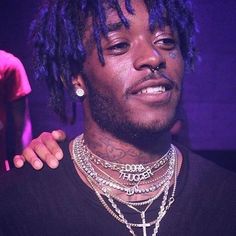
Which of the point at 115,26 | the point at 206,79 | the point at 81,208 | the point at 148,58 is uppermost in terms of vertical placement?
the point at 115,26

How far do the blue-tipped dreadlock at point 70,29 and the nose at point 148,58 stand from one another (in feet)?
0.34

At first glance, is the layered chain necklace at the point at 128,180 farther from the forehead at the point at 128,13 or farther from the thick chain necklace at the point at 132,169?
the forehead at the point at 128,13

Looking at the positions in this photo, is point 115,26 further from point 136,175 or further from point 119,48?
point 136,175

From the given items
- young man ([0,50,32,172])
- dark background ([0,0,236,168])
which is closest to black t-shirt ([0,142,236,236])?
young man ([0,50,32,172])

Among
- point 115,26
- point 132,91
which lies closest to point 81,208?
point 132,91

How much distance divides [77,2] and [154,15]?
1.24ft

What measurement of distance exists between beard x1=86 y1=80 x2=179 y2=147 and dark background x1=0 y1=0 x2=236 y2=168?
2.75 metres

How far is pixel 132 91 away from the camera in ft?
5.36

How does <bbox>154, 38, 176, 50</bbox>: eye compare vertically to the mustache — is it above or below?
above

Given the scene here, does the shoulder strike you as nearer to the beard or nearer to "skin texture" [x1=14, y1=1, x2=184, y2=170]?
"skin texture" [x1=14, y1=1, x2=184, y2=170]

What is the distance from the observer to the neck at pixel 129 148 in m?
1.74

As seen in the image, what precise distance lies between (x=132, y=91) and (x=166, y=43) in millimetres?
306

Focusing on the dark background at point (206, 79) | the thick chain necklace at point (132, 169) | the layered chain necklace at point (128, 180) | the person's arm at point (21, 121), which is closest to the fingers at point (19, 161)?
the layered chain necklace at point (128, 180)

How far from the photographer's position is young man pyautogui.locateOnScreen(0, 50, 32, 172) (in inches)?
107
